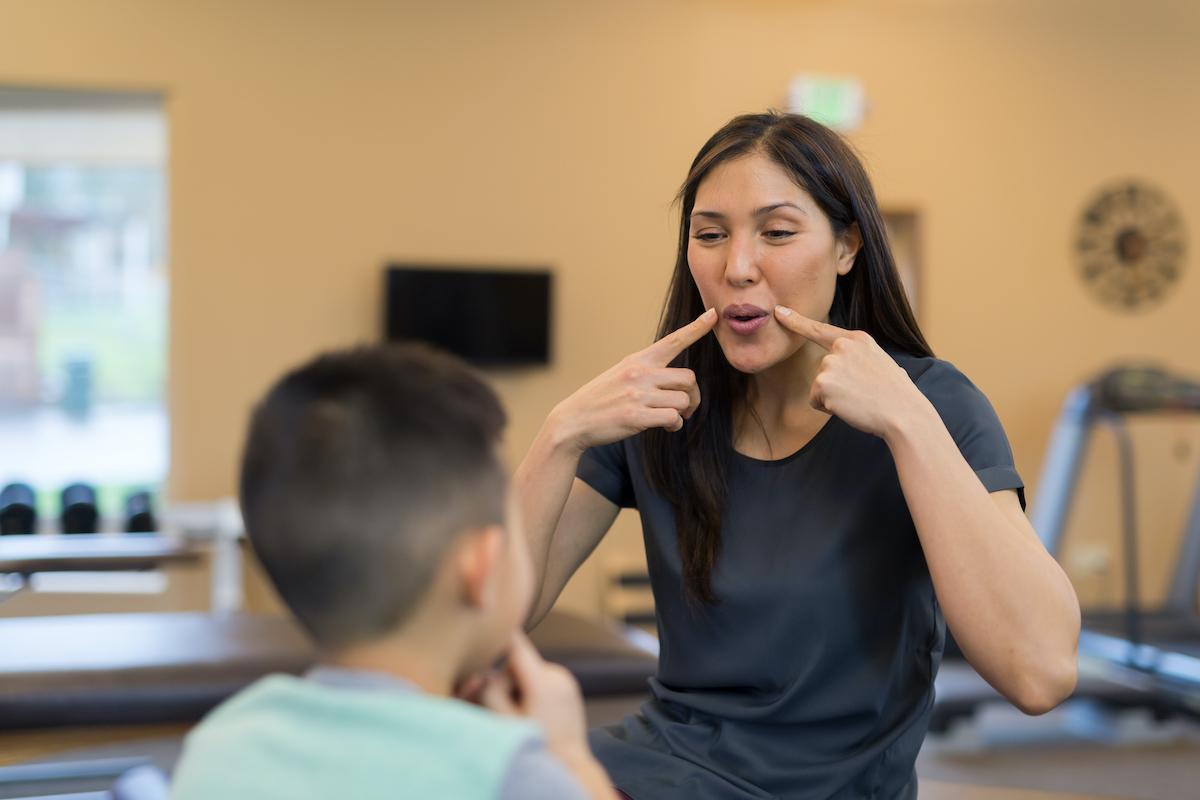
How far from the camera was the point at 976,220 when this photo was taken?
492cm

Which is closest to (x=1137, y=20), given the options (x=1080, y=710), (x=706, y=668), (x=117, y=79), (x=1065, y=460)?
(x=1065, y=460)

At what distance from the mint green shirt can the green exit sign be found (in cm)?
444

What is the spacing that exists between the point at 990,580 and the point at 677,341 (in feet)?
1.51

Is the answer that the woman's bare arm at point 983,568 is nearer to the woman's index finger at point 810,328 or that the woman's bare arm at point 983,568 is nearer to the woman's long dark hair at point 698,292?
the woman's index finger at point 810,328

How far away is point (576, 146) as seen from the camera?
455cm

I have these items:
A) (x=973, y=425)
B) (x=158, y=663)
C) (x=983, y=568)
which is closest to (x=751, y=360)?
(x=973, y=425)

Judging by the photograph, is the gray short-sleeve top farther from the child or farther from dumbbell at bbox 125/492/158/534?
dumbbell at bbox 125/492/158/534

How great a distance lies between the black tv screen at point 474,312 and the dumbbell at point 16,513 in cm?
153

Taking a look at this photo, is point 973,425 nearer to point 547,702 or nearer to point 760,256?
point 760,256

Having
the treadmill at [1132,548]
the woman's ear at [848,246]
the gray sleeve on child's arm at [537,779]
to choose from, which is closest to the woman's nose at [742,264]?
the woman's ear at [848,246]

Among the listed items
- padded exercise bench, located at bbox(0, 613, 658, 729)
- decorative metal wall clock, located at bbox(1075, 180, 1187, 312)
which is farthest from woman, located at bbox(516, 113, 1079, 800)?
decorative metal wall clock, located at bbox(1075, 180, 1187, 312)

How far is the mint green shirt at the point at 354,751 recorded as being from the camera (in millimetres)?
573

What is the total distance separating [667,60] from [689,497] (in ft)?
12.6

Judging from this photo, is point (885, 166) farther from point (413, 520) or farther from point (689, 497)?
point (413, 520)
